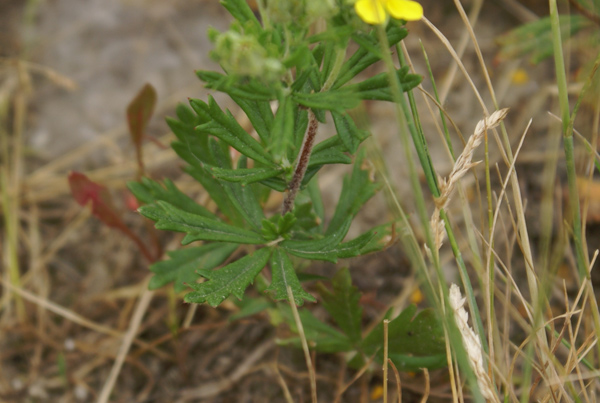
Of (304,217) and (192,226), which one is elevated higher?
(192,226)

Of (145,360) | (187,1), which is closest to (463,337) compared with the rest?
(145,360)

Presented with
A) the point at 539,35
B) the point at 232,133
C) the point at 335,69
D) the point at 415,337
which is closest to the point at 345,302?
the point at 415,337

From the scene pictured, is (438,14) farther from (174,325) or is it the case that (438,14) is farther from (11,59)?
(11,59)

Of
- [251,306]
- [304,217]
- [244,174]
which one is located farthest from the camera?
[251,306]

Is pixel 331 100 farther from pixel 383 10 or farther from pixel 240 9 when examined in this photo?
pixel 240 9

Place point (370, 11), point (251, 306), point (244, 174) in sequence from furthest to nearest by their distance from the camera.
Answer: point (251, 306), point (244, 174), point (370, 11)

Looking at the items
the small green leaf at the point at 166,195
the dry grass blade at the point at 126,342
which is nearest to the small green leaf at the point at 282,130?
the small green leaf at the point at 166,195
